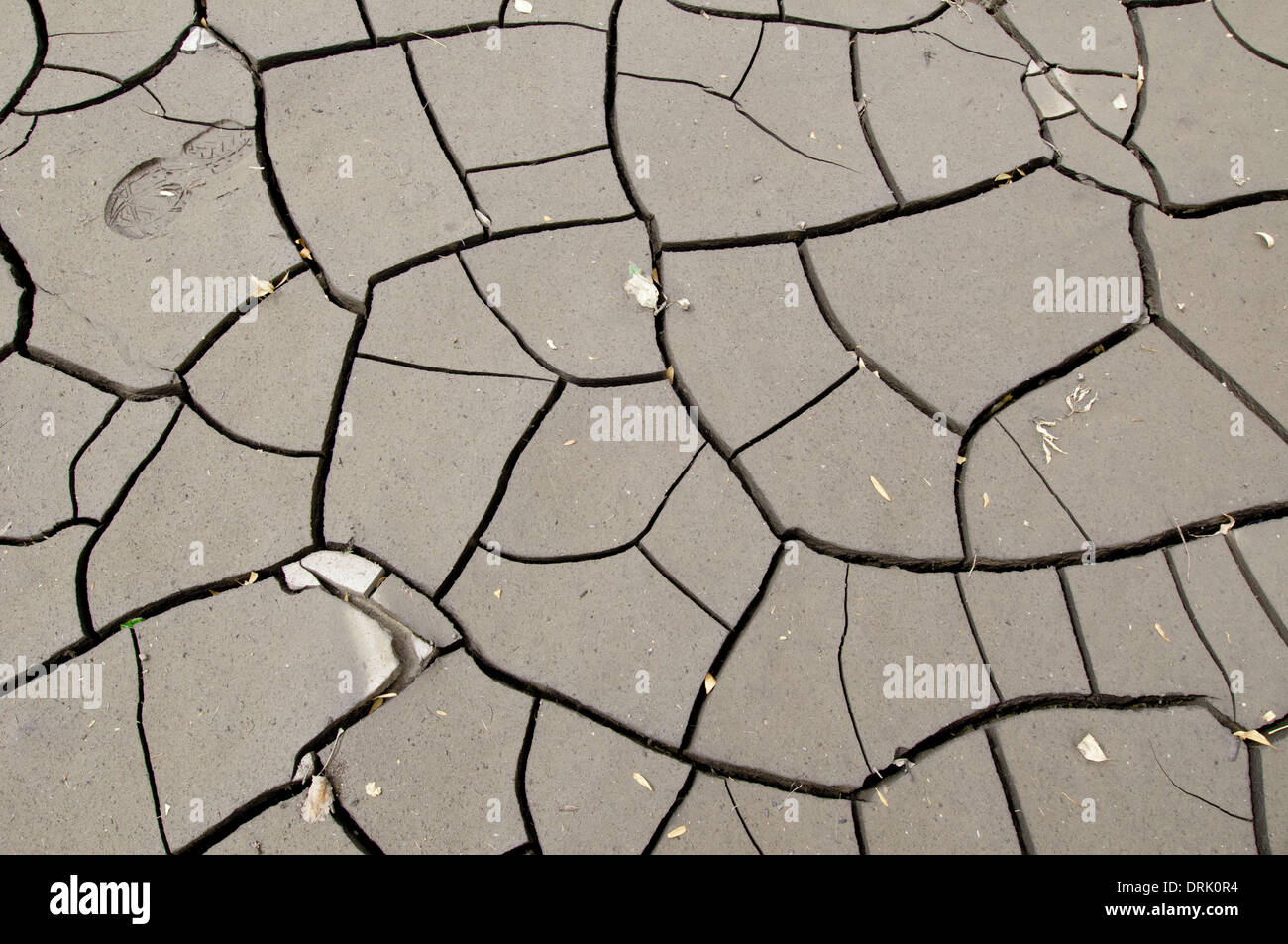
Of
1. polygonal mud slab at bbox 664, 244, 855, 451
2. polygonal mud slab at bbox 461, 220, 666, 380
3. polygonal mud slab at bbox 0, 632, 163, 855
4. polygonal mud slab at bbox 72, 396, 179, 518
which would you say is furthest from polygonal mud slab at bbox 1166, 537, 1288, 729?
polygonal mud slab at bbox 72, 396, 179, 518

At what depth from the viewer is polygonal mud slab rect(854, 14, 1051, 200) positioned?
7.94 ft

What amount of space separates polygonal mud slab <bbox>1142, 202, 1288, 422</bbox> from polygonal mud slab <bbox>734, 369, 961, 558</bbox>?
2.72 feet

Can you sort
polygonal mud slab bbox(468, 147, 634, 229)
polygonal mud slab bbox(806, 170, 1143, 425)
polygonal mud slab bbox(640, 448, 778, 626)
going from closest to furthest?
1. polygonal mud slab bbox(640, 448, 778, 626)
2. polygonal mud slab bbox(806, 170, 1143, 425)
3. polygonal mud slab bbox(468, 147, 634, 229)

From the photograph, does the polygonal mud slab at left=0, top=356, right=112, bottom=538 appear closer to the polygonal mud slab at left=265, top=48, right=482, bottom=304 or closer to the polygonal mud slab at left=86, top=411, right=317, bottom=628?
the polygonal mud slab at left=86, top=411, right=317, bottom=628

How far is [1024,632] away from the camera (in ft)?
6.48

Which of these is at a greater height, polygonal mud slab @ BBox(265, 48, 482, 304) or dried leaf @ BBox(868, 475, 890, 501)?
polygonal mud slab @ BBox(265, 48, 482, 304)

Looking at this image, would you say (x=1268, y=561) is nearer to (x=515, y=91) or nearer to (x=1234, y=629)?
(x=1234, y=629)

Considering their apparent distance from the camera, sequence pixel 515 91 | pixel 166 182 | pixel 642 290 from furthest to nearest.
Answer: pixel 515 91, pixel 166 182, pixel 642 290

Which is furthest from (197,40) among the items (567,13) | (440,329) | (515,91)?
(440,329)

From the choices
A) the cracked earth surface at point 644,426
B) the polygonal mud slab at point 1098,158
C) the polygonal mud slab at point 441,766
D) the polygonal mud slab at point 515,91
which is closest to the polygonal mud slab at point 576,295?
the cracked earth surface at point 644,426

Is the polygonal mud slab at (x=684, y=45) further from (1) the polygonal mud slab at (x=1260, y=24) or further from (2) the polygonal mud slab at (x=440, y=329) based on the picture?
(1) the polygonal mud slab at (x=1260, y=24)

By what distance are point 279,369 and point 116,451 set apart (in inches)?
18.0

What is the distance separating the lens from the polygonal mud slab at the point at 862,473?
205cm

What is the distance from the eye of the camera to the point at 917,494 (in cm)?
209
